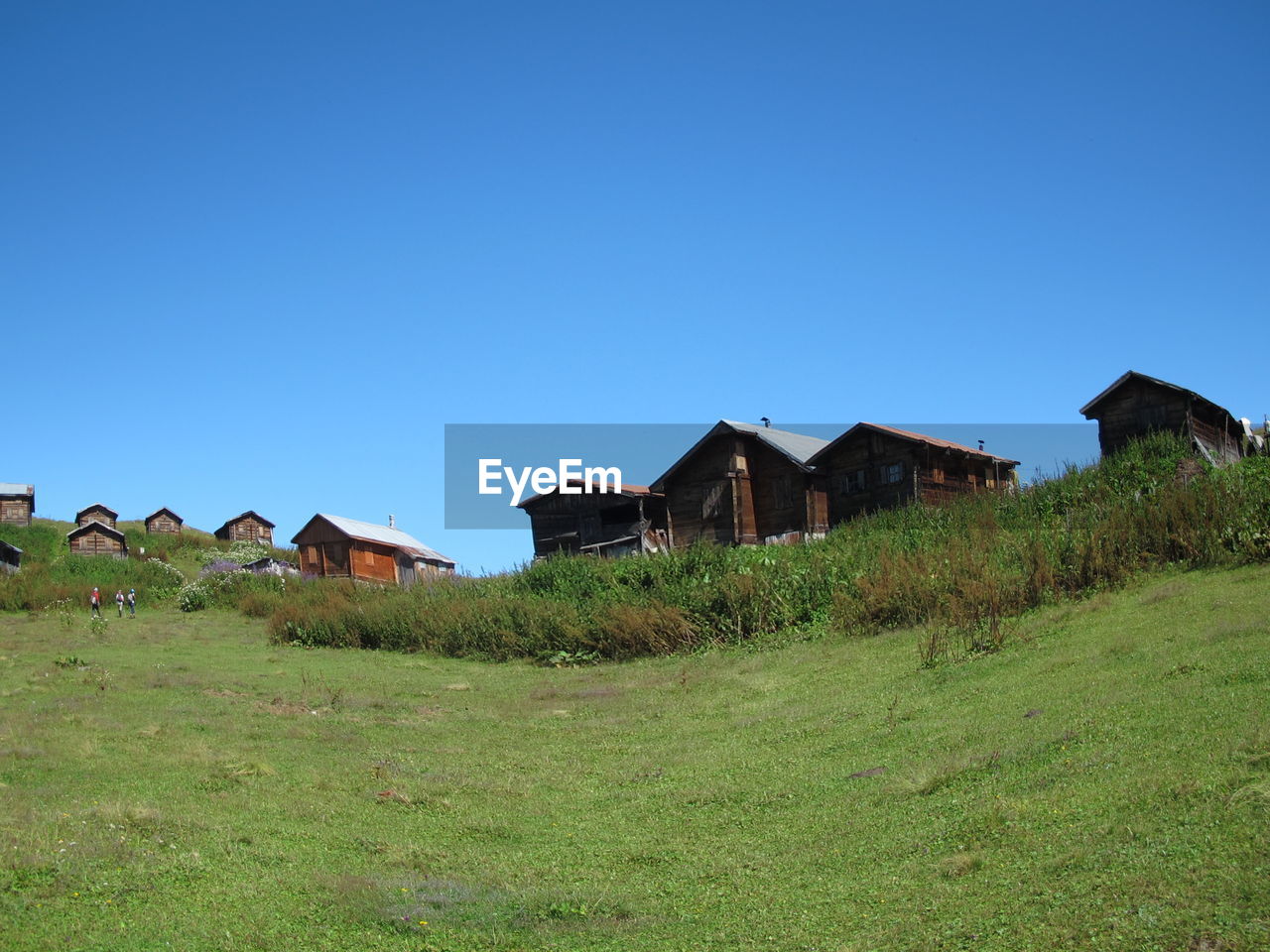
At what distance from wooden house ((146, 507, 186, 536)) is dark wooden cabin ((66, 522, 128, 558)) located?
52.5 ft

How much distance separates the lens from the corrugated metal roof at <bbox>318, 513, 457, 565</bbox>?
64.1 meters

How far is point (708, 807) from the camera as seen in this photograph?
1309 cm

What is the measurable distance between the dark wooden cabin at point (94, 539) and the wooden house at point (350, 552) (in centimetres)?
2031

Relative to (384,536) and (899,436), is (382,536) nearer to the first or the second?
(384,536)

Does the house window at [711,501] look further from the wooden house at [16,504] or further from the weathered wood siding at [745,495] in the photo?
the wooden house at [16,504]

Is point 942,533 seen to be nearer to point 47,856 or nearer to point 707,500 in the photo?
point 707,500

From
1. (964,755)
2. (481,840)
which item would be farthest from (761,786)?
(481,840)

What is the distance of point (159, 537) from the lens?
8794 centimetres

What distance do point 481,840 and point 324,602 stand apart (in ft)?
92.1

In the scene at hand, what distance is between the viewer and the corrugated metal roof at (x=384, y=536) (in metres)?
64.1

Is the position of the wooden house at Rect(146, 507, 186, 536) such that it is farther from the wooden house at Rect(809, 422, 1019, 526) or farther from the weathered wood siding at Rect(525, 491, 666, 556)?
the wooden house at Rect(809, 422, 1019, 526)

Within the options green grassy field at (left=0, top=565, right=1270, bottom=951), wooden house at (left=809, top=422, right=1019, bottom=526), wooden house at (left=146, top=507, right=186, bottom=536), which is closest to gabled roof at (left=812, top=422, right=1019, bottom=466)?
wooden house at (left=809, top=422, right=1019, bottom=526)

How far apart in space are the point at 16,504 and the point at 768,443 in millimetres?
69082

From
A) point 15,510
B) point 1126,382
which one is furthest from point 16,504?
point 1126,382
